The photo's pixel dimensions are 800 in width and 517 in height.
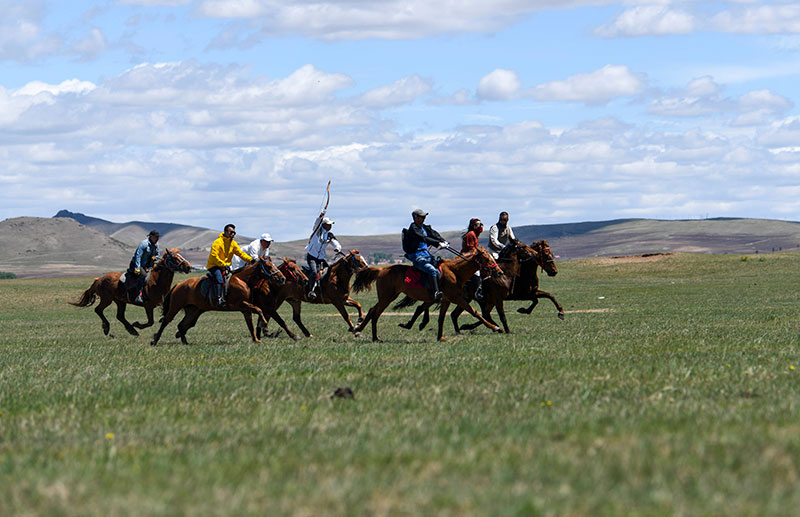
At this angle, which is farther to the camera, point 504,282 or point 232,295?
point 504,282

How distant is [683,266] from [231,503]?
69871 millimetres

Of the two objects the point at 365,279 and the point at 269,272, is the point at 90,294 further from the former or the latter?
the point at 365,279

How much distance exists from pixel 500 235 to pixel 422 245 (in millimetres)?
3701

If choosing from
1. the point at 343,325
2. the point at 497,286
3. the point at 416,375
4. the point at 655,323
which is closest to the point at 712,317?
the point at 655,323

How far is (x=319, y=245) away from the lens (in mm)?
23469

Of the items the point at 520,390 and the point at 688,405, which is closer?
the point at 688,405

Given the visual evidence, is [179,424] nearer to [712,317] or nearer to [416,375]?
[416,375]

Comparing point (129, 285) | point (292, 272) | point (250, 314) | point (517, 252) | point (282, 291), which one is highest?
point (517, 252)

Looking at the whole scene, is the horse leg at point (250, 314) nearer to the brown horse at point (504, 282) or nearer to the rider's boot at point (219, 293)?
the rider's boot at point (219, 293)

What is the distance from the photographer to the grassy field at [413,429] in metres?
6.40

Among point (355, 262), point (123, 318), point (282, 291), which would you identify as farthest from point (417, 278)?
point (123, 318)

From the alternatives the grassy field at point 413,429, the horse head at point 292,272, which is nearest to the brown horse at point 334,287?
the horse head at point 292,272

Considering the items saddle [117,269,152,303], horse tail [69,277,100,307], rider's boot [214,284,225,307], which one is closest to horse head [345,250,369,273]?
rider's boot [214,284,225,307]

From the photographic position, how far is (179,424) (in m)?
9.60
